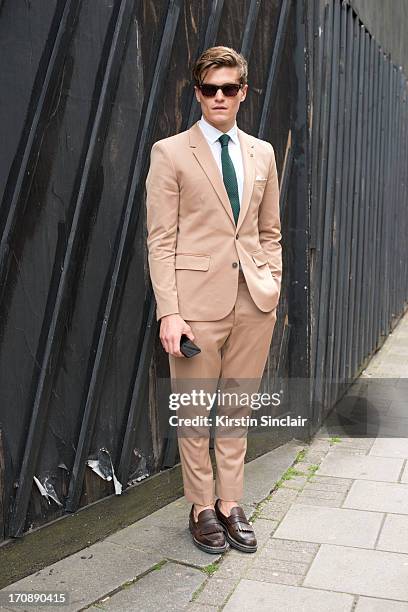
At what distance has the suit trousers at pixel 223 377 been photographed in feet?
11.3

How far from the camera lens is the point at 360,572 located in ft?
11.1

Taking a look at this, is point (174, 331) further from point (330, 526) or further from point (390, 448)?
point (390, 448)

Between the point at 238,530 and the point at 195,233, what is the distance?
1.37 metres

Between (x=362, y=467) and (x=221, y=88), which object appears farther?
(x=362, y=467)

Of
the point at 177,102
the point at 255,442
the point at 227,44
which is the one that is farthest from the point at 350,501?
the point at 227,44

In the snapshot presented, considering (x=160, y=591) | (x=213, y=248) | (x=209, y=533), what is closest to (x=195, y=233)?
(x=213, y=248)

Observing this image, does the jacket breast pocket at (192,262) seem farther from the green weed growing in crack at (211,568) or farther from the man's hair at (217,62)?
the green weed growing in crack at (211,568)

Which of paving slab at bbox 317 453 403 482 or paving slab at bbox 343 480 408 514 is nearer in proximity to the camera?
paving slab at bbox 343 480 408 514

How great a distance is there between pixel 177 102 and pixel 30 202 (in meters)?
1.13

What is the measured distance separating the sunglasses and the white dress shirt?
0.47 feet

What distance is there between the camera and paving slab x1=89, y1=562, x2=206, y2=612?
3104 mm

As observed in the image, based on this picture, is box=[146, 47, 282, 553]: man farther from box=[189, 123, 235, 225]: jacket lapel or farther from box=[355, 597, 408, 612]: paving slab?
box=[355, 597, 408, 612]: paving slab

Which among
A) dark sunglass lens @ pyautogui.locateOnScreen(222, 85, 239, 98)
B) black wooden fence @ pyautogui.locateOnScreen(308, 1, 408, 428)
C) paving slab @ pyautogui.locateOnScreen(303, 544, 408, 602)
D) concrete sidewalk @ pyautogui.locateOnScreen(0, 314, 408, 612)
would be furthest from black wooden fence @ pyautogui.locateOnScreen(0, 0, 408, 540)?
paving slab @ pyautogui.locateOnScreen(303, 544, 408, 602)

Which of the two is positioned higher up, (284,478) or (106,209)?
(106,209)
